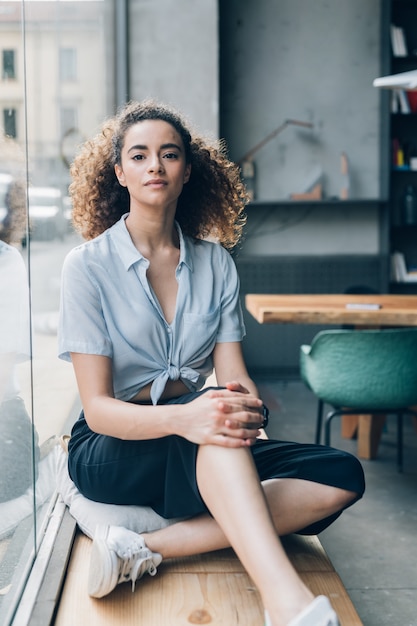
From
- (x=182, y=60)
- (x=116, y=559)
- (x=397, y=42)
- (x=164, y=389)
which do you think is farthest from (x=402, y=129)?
(x=116, y=559)

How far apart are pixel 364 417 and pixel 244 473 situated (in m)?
2.07

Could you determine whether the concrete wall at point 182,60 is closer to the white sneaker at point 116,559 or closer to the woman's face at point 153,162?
the woman's face at point 153,162

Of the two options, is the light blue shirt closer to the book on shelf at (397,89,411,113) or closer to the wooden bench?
the wooden bench

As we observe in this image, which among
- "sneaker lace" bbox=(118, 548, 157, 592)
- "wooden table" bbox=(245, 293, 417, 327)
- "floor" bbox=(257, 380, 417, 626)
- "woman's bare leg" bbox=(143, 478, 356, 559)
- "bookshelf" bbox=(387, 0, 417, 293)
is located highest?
"bookshelf" bbox=(387, 0, 417, 293)

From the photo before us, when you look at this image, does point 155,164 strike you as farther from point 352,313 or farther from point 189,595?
point 352,313

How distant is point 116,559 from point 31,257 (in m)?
0.74

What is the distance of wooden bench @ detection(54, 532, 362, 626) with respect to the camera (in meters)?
1.55

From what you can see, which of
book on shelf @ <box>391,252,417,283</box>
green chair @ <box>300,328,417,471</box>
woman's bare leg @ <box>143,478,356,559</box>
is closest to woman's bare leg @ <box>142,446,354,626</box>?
woman's bare leg @ <box>143,478,356,559</box>

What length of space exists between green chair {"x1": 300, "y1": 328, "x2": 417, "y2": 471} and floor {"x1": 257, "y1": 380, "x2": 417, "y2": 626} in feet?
1.08

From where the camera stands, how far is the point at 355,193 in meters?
5.45

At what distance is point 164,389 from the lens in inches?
74.2

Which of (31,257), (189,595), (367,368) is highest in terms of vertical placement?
(31,257)

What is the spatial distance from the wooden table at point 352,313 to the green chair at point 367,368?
17 centimetres

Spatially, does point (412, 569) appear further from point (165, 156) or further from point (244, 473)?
point (165, 156)
